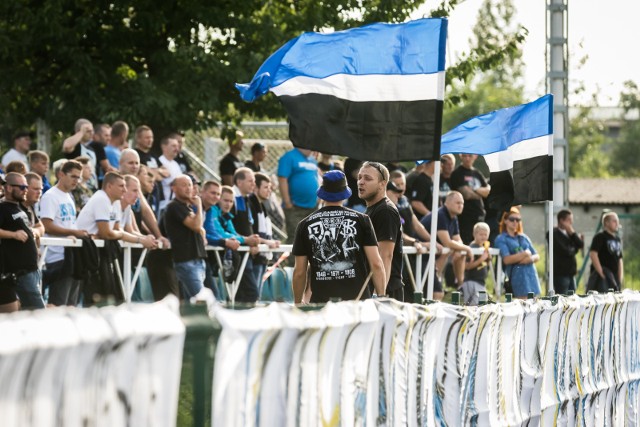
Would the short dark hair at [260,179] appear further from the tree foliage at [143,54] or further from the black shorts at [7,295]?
the black shorts at [7,295]

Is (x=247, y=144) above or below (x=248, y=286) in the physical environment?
above

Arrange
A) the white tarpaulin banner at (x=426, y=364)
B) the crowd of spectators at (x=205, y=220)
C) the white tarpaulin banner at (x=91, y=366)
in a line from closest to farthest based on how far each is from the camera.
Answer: the white tarpaulin banner at (x=91, y=366) < the white tarpaulin banner at (x=426, y=364) < the crowd of spectators at (x=205, y=220)

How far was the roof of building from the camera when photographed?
77.5m

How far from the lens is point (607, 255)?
20469 mm

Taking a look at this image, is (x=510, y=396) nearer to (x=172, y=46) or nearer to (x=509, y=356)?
(x=509, y=356)

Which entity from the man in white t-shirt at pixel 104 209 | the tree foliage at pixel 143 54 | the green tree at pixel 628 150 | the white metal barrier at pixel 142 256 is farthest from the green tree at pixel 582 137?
the man in white t-shirt at pixel 104 209

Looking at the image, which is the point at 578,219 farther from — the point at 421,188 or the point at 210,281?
the point at 210,281

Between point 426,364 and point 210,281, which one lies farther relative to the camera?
point 210,281

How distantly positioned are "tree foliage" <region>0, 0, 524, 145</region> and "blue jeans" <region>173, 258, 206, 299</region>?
529cm

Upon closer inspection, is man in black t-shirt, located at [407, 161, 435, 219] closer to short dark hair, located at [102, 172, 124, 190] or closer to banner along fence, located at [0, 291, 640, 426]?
short dark hair, located at [102, 172, 124, 190]

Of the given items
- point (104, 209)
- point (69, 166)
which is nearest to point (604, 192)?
point (104, 209)

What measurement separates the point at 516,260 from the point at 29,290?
26.5 ft

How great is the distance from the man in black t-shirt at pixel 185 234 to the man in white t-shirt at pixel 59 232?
1399mm

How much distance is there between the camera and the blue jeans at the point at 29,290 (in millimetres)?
10688
